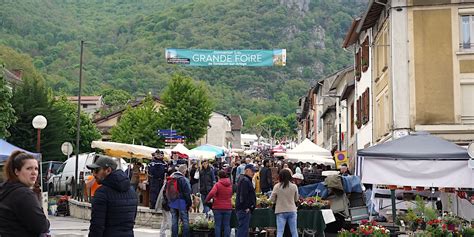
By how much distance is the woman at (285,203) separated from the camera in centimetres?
1405

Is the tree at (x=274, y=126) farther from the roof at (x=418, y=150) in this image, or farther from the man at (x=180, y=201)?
the man at (x=180, y=201)

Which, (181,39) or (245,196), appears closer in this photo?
(245,196)

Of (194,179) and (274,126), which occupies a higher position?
(274,126)

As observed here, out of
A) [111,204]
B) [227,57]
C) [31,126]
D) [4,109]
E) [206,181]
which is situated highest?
[227,57]

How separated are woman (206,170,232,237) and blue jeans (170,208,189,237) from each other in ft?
2.18

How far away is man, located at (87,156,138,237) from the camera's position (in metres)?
7.26

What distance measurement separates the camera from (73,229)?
1969 centimetres

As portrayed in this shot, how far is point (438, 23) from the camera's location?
25.5 meters

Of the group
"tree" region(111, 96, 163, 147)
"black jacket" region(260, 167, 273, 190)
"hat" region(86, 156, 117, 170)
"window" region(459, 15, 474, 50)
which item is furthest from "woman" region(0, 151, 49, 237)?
"tree" region(111, 96, 163, 147)

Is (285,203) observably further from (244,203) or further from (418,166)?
(418,166)

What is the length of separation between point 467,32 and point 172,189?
604 inches

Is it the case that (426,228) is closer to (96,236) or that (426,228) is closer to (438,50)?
(96,236)

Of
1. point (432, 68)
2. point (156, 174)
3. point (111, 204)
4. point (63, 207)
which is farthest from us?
point (63, 207)

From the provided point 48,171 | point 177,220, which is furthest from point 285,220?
point 48,171
